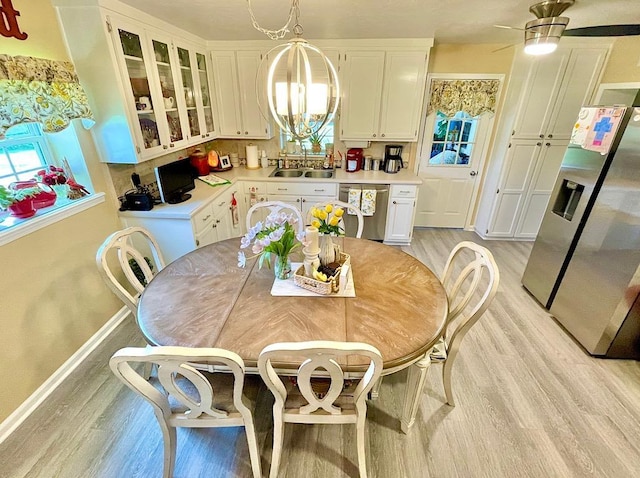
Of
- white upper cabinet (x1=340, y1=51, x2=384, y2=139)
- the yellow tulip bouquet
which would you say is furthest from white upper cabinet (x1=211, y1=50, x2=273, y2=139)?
the yellow tulip bouquet

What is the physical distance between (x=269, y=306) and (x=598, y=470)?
6.02ft

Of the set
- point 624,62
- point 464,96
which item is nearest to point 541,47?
point 464,96

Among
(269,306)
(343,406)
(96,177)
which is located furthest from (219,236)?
(343,406)

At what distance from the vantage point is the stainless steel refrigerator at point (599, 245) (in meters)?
1.85

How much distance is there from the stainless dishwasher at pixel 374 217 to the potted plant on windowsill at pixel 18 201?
2594mm

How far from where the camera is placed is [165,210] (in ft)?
7.79

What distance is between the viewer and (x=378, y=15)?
2248 millimetres

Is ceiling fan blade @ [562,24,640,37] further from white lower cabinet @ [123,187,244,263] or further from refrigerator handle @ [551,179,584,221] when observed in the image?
white lower cabinet @ [123,187,244,263]

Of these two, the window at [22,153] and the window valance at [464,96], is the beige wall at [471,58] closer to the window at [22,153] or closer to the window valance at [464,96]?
the window valance at [464,96]

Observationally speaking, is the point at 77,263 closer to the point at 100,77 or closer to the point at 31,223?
the point at 31,223

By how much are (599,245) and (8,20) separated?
3809 millimetres

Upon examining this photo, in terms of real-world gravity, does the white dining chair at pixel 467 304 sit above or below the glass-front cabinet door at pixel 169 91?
below

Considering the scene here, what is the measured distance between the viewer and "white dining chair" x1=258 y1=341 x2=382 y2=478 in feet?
3.09

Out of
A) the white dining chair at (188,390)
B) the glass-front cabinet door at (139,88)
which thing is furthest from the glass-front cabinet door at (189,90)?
the white dining chair at (188,390)
